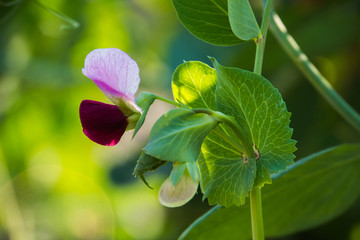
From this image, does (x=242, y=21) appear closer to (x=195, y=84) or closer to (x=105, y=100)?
(x=195, y=84)

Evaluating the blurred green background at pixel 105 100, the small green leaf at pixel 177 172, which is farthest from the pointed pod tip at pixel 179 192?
the blurred green background at pixel 105 100

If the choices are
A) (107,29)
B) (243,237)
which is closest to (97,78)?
(243,237)

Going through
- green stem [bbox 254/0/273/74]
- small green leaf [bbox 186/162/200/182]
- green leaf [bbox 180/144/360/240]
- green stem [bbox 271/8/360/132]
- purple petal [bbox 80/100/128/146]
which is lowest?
green leaf [bbox 180/144/360/240]

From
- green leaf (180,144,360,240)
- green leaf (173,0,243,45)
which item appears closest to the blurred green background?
green leaf (180,144,360,240)

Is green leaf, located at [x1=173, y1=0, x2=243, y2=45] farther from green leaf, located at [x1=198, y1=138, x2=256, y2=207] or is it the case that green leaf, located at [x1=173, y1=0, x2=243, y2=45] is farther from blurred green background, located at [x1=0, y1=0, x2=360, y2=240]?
blurred green background, located at [x1=0, y1=0, x2=360, y2=240]

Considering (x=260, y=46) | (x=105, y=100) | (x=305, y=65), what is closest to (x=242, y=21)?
(x=260, y=46)

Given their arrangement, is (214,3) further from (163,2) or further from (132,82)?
(163,2)

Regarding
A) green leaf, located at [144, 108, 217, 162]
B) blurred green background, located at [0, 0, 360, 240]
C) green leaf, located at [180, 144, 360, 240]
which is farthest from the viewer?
blurred green background, located at [0, 0, 360, 240]
